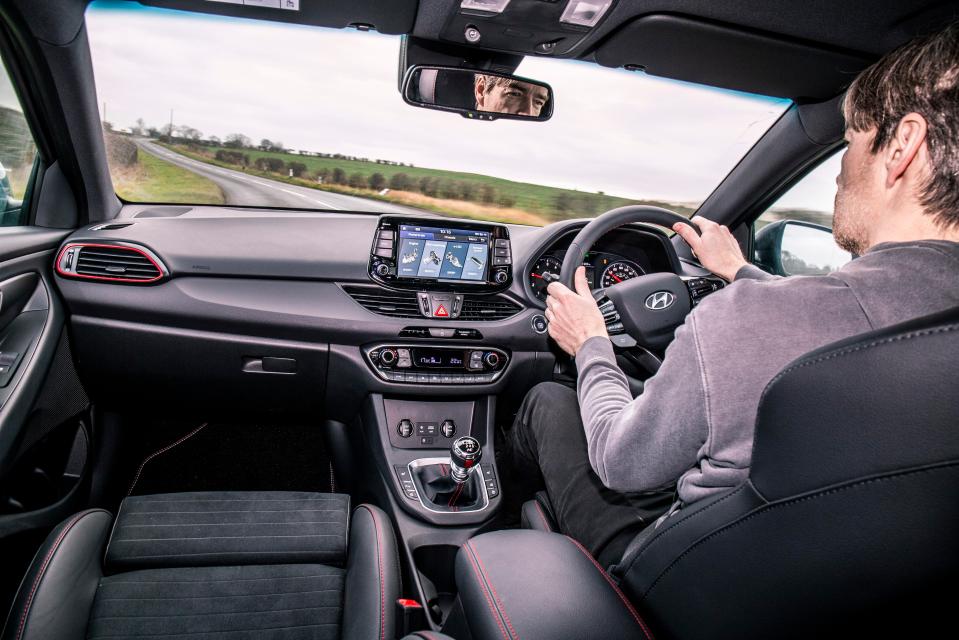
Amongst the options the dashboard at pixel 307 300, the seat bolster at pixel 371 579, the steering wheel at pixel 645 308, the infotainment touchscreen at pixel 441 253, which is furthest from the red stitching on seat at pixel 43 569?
the steering wheel at pixel 645 308

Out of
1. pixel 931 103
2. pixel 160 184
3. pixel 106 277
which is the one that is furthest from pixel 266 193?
pixel 931 103

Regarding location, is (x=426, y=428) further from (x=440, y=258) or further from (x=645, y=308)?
(x=645, y=308)

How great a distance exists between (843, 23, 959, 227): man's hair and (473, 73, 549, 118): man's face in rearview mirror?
156 centimetres

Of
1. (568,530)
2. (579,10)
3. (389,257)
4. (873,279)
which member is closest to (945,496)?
(873,279)

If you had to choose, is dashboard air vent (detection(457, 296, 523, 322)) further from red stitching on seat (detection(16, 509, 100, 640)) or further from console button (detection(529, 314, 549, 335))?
red stitching on seat (detection(16, 509, 100, 640))

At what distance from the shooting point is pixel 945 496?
30.2 inches

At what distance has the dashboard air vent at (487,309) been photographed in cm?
279

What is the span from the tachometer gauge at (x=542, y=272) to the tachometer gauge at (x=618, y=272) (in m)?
0.23

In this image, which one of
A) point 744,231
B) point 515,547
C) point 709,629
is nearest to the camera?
point 709,629

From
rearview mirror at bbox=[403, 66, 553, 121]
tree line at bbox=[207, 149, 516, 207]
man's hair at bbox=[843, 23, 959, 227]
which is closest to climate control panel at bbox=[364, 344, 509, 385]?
tree line at bbox=[207, 149, 516, 207]

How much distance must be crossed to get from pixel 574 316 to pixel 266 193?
192cm

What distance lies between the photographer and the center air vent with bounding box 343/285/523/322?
2.68 meters

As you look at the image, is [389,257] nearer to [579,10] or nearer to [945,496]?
[579,10]

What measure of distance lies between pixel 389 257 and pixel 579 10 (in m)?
1.25
